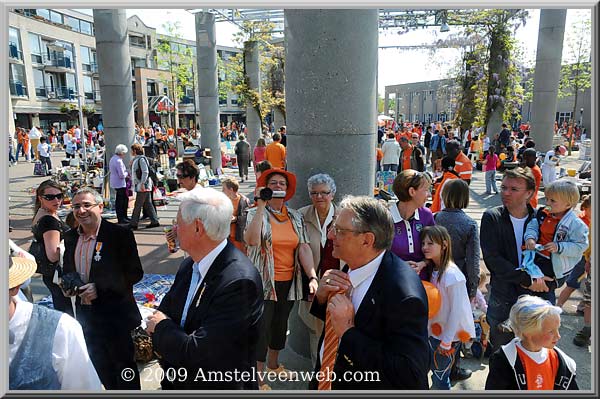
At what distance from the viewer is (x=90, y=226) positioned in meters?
3.13

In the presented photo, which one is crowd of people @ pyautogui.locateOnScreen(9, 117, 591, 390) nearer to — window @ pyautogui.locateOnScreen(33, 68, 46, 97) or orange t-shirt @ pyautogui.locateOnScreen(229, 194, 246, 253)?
orange t-shirt @ pyautogui.locateOnScreen(229, 194, 246, 253)

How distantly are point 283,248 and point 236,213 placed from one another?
84 cm

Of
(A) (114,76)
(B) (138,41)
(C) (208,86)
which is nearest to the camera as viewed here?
(A) (114,76)

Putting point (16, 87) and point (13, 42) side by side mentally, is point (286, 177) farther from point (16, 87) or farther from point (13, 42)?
point (16, 87)

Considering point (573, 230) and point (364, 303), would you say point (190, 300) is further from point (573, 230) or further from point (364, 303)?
point (573, 230)

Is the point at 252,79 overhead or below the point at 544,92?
overhead

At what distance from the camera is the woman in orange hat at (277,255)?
3496 mm

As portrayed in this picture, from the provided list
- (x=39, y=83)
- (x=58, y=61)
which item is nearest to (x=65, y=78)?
(x=58, y=61)

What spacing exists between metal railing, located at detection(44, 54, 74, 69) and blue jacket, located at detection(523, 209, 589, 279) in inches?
1602

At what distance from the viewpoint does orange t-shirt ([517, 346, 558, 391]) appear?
2.20 metres

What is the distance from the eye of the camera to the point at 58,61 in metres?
37.8

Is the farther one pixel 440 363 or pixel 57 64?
pixel 57 64

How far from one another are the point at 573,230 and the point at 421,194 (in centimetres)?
120

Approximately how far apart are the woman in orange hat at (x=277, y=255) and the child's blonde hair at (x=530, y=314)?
1.55 meters
